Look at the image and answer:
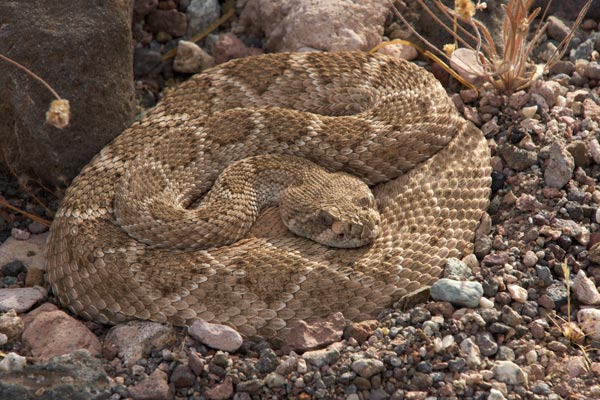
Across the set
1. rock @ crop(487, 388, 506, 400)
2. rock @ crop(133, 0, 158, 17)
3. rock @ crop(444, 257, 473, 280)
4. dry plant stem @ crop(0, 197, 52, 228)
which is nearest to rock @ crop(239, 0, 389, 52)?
rock @ crop(133, 0, 158, 17)

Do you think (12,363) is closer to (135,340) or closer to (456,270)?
(135,340)

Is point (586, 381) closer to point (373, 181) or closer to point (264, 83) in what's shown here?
point (373, 181)

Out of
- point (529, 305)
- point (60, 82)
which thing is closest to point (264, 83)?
point (60, 82)

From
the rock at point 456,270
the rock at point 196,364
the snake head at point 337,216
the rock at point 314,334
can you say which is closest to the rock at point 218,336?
the rock at point 196,364

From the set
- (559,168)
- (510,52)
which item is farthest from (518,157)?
(510,52)

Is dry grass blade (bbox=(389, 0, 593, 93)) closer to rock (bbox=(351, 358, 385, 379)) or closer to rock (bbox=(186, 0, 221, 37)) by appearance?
rock (bbox=(186, 0, 221, 37))

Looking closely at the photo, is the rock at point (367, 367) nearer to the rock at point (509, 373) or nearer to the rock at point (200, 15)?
the rock at point (509, 373)
